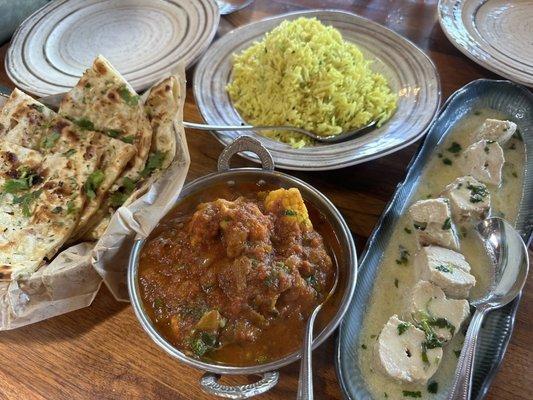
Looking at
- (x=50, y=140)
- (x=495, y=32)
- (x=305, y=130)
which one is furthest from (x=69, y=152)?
(x=495, y=32)

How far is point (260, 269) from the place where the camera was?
4.58 feet

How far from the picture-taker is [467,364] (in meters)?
1.29

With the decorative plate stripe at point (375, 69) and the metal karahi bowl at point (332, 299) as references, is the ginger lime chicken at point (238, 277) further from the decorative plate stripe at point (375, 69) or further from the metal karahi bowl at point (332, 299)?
the decorative plate stripe at point (375, 69)

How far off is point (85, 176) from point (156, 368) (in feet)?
2.33

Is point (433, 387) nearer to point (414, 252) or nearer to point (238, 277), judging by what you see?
point (414, 252)

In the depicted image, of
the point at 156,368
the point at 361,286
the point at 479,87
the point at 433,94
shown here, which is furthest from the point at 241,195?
the point at 479,87

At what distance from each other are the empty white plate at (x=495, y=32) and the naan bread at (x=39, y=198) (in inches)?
72.0

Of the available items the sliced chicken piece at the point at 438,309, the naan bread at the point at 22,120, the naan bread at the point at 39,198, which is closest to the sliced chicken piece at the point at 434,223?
the sliced chicken piece at the point at 438,309

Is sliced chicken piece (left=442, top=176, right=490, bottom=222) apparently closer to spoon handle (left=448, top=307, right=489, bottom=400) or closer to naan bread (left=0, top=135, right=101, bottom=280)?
spoon handle (left=448, top=307, right=489, bottom=400)

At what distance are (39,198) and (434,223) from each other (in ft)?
4.49

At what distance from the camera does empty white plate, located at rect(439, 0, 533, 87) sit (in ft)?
7.32

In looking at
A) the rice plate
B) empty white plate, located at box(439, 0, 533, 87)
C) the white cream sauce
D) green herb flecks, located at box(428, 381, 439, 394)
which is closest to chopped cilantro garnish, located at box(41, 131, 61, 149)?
the rice plate

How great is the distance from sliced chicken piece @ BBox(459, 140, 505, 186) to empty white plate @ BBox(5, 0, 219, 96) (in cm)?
137

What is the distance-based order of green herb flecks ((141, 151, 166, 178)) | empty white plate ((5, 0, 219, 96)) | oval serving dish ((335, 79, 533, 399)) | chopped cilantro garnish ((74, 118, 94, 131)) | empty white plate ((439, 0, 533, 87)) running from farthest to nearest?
empty white plate ((5, 0, 219, 96)), empty white plate ((439, 0, 533, 87)), chopped cilantro garnish ((74, 118, 94, 131)), green herb flecks ((141, 151, 166, 178)), oval serving dish ((335, 79, 533, 399))
